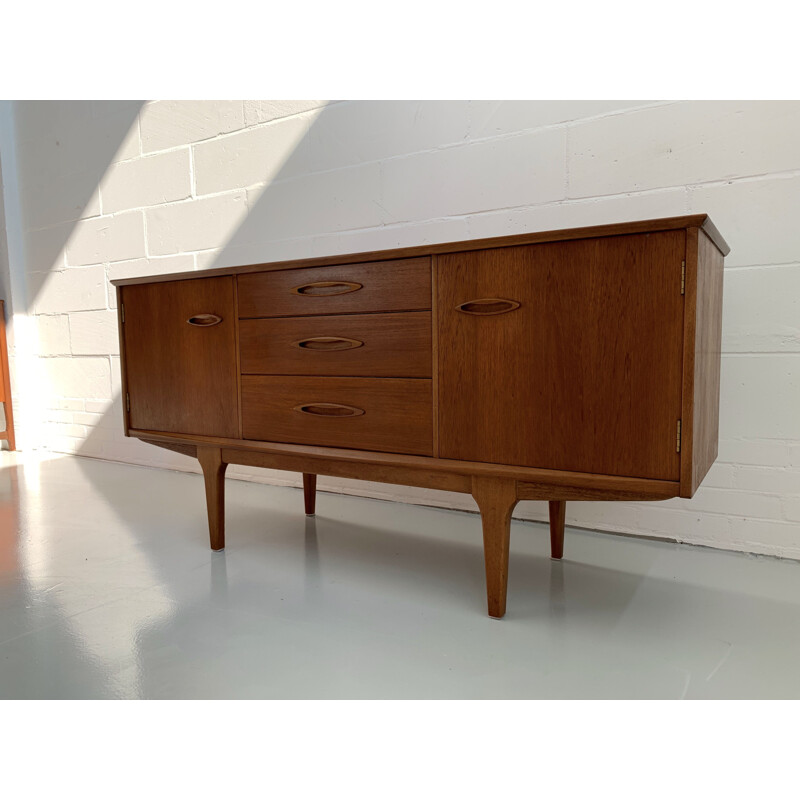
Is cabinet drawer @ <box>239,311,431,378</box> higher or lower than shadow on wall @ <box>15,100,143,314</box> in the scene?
lower

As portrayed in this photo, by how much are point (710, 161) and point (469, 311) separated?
3.21ft

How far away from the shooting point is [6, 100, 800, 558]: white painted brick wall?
1800 millimetres

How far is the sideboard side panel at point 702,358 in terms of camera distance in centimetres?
121

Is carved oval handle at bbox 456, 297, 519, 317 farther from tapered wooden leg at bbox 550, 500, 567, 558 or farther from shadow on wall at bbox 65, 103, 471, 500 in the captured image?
shadow on wall at bbox 65, 103, 471, 500

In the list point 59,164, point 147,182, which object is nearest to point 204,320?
point 147,182

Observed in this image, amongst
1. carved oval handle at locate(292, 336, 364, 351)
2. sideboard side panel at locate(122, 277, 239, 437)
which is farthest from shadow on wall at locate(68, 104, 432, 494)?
carved oval handle at locate(292, 336, 364, 351)

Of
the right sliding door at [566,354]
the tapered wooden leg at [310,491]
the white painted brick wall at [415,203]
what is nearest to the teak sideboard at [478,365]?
the right sliding door at [566,354]

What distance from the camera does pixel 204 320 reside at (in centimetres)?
186

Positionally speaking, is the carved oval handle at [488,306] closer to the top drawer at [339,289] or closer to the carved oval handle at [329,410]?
the top drawer at [339,289]

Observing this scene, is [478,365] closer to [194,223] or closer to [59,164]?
[194,223]

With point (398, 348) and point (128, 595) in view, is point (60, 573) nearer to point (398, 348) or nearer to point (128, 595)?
point (128, 595)

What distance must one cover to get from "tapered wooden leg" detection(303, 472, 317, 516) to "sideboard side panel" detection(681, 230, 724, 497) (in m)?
1.32

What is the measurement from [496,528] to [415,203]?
1363 millimetres
